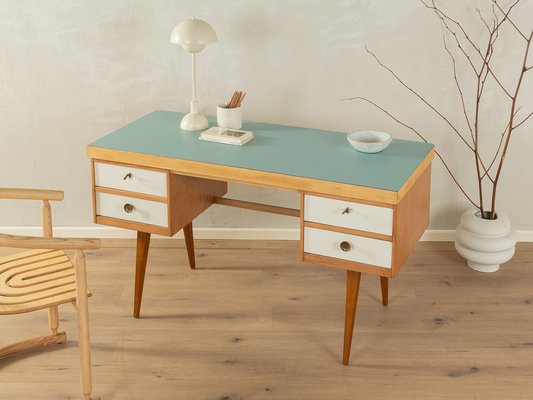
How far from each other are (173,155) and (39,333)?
0.82 meters

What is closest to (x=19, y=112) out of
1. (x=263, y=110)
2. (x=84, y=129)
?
(x=84, y=129)

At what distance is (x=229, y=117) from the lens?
3.12 metres

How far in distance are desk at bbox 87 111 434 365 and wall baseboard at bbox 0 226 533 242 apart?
0.54 meters

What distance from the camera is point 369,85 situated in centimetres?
352

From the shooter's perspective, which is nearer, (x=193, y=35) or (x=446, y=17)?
(x=193, y=35)

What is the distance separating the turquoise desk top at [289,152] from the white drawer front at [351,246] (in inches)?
7.0

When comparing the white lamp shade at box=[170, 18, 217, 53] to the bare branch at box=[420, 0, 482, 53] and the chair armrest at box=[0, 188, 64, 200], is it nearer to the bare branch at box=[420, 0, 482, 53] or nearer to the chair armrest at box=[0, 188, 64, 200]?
the chair armrest at box=[0, 188, 64, 200]

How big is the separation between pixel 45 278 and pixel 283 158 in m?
0.86

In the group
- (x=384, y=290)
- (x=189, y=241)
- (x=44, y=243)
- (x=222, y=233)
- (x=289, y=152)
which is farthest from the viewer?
(x=222, y=233)

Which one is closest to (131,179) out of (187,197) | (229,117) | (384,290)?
(187,197)

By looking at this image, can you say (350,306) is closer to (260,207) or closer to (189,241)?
(260,207)

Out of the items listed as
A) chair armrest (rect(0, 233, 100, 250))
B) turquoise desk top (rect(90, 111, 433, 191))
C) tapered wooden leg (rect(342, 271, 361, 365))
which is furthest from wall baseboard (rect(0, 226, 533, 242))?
chair armrest (rect(0, 233, 100, 250))

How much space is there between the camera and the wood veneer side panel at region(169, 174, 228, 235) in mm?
2957

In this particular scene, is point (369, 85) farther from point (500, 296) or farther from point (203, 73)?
point (500, 296)
